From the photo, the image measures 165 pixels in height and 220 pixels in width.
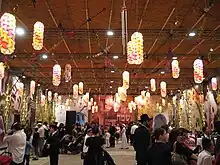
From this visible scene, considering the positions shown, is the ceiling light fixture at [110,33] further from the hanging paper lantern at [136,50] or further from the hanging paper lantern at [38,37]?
the hanging paper lantern at [38,37]

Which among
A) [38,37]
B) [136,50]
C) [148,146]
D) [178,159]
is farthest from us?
[136,50]

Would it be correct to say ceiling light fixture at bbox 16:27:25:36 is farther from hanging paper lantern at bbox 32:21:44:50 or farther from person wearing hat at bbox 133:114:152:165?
person wearing hat at bbox 133:114:152:165

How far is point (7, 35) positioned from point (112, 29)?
18.1ft

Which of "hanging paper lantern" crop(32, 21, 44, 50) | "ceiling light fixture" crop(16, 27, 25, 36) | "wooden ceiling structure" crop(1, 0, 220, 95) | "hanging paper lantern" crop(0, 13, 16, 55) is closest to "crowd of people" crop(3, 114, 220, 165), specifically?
"hanging paper lantern" crop(0, 13, 16, 55)

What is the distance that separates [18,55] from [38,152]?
470cm

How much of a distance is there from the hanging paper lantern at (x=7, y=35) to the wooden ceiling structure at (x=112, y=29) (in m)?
1.68

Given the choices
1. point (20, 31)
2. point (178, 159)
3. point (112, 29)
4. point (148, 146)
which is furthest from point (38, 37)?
point (178, 159)

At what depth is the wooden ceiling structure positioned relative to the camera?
30.2 feet

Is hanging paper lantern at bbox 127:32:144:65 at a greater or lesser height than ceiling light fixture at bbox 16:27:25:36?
lesser

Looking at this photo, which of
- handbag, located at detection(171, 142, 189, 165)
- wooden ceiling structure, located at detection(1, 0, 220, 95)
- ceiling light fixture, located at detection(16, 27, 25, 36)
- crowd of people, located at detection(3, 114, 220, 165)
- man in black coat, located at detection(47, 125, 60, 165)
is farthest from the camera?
ceiling light fixture, located at detection(16, 27, 25, 36)

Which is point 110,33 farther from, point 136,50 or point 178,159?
point 178,159

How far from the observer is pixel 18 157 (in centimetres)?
656

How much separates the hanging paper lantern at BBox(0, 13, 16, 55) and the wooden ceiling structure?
1.68 meters

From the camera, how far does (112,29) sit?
11.5 metres
